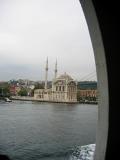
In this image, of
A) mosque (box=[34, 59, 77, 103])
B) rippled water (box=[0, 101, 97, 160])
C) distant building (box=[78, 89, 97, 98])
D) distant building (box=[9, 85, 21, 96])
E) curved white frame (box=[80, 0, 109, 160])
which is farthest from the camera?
distant building (box=[9, 85, 21, 96])

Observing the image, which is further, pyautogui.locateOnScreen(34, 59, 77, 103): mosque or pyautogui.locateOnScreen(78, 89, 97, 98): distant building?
pyautogui.locateOnScreen(34, 59, 77, 103): mosque

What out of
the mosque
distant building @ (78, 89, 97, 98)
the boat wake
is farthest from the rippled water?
the mosque

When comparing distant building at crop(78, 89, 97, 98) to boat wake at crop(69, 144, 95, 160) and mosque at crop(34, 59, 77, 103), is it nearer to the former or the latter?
mosque at crop(34, 59, 77, 103)

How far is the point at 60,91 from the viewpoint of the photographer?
29.9 meters

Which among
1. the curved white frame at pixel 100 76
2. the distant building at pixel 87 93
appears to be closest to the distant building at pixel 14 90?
the distant building at pixel 87 93

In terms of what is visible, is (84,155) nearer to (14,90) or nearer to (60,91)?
(60,91)

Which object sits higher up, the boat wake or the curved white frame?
the curved white frame

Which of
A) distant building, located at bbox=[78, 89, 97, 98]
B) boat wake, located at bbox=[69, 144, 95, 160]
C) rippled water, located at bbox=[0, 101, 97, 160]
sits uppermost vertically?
distant building, located at bbox=[78, 89, 97, 98]

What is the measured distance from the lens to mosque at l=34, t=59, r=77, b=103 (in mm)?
29406

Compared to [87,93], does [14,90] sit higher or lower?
higher

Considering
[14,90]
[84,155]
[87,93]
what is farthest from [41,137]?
[14,90]

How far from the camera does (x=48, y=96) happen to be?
31.5 m

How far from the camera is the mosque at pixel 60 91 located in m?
29.4

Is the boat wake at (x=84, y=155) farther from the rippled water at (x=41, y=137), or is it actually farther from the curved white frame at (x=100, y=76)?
the rippled water at (x=41, y=137)
